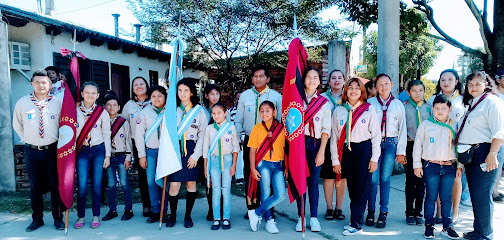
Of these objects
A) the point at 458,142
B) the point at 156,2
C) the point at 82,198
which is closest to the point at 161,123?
the point at 82,198

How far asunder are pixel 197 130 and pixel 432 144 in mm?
2439

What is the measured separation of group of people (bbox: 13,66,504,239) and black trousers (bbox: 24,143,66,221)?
11 millimetres

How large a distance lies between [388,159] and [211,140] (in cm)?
193

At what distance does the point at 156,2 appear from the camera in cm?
1101

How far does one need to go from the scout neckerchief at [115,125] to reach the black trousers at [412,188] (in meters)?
3.35

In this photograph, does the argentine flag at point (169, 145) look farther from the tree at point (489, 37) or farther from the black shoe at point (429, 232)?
the tree at point (489, 37)

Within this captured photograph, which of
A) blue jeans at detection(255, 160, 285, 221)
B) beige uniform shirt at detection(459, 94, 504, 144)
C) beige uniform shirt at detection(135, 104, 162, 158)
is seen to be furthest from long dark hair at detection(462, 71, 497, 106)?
beige uniform shirt at detection(135, 104, 162, 158)

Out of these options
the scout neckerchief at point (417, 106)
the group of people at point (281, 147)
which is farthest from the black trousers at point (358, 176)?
the scout neckerchief at point (417, 106)

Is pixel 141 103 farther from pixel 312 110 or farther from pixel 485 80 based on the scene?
pixel 485 80

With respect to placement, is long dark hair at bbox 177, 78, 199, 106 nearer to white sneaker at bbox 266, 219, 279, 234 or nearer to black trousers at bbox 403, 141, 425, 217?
white sneaker at bbox 266, 219, 279, 234

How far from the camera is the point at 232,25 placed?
37.0ft

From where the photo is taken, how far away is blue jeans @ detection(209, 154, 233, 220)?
4.11 meters

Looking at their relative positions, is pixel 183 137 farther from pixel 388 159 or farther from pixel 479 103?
pixel 479 103

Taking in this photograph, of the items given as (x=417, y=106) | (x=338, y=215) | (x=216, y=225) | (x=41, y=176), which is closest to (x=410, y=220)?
(x=338, y=215)
